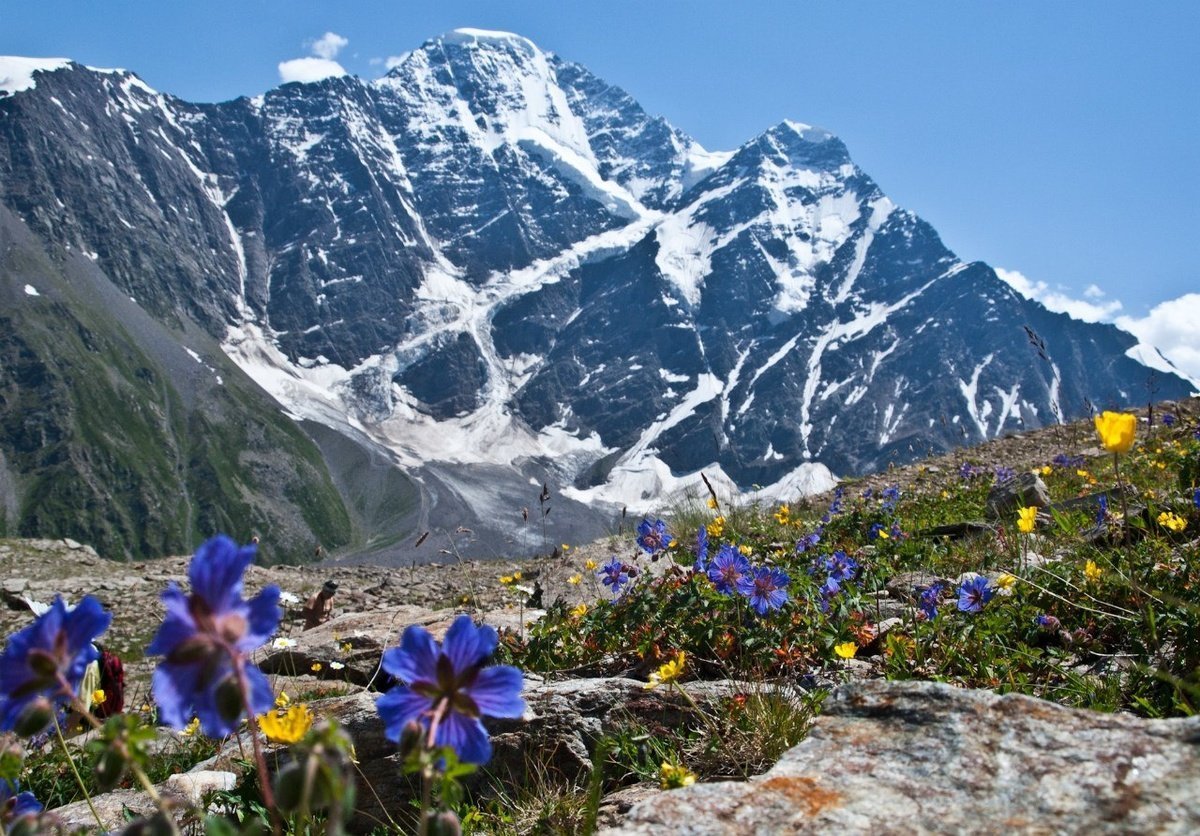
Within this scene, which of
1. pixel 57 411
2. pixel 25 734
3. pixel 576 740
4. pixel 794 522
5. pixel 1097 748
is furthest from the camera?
pixel 57 411

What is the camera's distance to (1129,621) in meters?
3.47

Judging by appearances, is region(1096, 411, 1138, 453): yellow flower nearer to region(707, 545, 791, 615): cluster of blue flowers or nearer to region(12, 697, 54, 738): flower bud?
region(707, 545, 791, 615): cluster of blue flowers

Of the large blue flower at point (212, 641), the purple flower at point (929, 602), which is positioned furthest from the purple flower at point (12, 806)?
the purple flower at point (929, 602)

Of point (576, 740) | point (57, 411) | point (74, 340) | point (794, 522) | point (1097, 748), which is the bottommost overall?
point (576, 740)

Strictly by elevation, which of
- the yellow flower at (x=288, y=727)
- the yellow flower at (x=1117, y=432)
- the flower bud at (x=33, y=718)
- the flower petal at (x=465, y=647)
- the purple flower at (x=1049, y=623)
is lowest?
the yellow flower at (x=288, y=727)

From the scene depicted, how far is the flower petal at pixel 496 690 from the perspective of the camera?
1.44m

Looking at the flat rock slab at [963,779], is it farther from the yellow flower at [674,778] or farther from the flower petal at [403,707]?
the flower petal at [403,707]

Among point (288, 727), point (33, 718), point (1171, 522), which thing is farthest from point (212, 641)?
point (1171, 522)

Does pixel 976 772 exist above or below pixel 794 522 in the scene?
below

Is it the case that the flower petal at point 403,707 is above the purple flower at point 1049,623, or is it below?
below

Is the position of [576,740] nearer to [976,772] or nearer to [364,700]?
[364,700]

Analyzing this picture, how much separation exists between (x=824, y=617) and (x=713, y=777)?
4.53 feet

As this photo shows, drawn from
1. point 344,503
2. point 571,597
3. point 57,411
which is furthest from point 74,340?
point 571,597

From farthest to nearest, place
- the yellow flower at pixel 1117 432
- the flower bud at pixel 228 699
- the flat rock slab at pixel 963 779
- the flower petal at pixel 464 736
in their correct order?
the yellow flower at pixel 1117 432 < the flat rock slab at pixel 963 779 < the flower petal at pixel 464 736 < the flower bud at pixel 228 699
